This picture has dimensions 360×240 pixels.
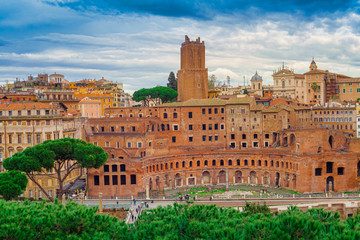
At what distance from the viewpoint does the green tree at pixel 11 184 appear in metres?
43.6

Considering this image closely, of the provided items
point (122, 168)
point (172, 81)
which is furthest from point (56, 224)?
point (172, 81)

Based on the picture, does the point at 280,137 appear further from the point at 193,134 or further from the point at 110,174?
the point at 110,174

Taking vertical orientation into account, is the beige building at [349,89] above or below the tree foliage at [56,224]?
above

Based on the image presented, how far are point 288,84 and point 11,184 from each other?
79.7 metres

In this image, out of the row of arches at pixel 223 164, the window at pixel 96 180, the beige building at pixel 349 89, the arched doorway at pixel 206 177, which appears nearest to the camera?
the window at pixel 96 180

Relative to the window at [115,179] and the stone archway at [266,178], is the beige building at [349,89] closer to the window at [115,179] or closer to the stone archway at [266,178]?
the stone archway at [266,178]

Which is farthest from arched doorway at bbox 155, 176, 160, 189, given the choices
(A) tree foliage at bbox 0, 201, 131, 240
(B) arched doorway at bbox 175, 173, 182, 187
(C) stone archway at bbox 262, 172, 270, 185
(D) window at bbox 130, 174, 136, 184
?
(A) tree foliage at bbox 0, 201, 131, 240

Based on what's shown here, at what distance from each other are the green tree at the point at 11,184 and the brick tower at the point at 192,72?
4574 cm

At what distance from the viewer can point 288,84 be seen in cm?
10919

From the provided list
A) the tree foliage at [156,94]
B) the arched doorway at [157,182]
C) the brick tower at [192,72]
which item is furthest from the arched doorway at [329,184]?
the tree foliage at [156,94]

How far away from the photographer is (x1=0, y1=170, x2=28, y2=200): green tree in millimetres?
43625

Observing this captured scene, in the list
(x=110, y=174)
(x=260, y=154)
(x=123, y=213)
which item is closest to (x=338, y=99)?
(x=260, y=154)

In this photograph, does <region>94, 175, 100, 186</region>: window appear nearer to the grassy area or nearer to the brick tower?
the grassy area

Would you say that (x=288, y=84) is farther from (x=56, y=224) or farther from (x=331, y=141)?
(x=56, y=224)
